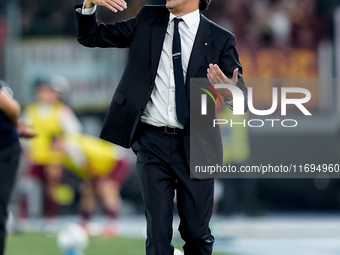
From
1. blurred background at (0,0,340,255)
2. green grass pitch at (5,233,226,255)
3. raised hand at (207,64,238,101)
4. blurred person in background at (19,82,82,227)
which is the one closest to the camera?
raised hand at (207,64,238,101)

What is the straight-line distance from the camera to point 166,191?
3867 millimetres

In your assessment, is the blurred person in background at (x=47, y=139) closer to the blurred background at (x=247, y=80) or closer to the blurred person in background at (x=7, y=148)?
the blurred background at (x=247, y=80)

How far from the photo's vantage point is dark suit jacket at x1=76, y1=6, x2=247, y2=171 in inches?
149

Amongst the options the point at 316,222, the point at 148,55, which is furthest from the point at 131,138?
the point at 316,222

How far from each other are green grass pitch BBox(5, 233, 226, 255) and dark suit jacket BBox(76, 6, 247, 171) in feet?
10.8

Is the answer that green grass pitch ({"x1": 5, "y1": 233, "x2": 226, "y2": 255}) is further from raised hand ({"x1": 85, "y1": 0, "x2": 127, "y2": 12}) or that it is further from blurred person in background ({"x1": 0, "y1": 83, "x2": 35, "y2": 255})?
raised hand ({"x1": 85, "y1": 0, "x2": 127, "y2": 12})

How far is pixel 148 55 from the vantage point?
3.83 m

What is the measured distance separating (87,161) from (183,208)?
543 centimetres

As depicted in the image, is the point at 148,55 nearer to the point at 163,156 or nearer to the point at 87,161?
the point at 163,156

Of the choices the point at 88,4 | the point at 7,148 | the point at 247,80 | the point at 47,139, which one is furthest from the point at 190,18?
the point at 247,80

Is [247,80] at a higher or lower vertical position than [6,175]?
lower

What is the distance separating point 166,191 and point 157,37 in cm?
93

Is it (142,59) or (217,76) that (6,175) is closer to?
(142,59)

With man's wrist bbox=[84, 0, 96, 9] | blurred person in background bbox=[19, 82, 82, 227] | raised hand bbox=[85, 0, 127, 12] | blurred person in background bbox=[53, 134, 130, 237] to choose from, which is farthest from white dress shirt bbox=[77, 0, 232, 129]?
blurred person in background bbox=[19, 82, 82, 227]
